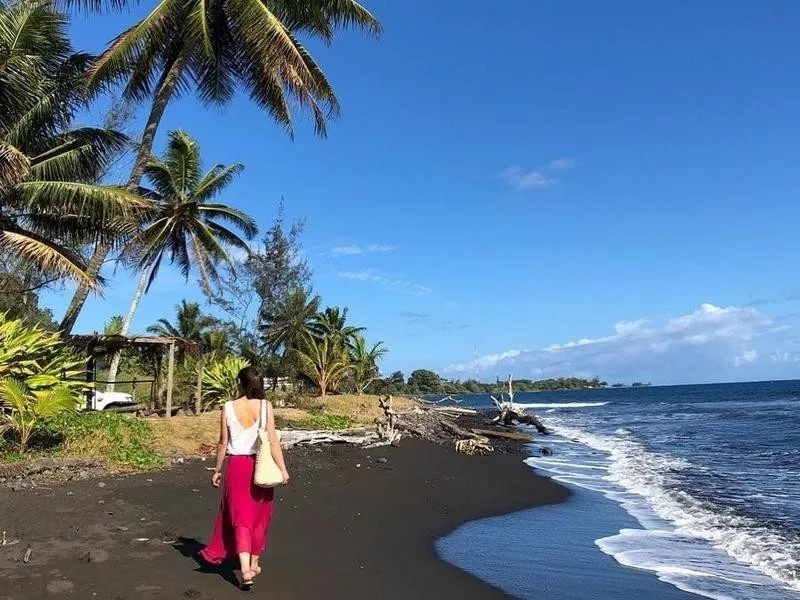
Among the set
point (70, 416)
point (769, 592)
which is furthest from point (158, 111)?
point (769, 592)

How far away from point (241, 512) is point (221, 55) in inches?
591

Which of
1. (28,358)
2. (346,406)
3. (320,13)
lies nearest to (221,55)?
(320,13)

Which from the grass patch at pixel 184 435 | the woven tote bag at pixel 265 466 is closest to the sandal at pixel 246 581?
the woven tote bag at pixel 265 466

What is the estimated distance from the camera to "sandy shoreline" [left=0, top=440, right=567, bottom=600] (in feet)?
16.1

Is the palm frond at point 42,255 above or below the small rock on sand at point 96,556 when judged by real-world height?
above

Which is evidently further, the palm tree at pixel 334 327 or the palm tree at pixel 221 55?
the palm tree at pixel 334 327

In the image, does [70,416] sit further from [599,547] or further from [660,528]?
[660,528]

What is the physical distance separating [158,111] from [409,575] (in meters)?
13.9

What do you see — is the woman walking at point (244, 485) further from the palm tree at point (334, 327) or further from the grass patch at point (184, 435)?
the palm tree at point (334, 327)

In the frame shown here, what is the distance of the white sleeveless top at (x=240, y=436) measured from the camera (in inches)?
196

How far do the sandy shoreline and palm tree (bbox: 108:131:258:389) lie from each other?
14.1 metres

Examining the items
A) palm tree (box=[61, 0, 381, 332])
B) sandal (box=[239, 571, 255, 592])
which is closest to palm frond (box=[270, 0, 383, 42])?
palm tree (box=[61, 0, 381, 332])

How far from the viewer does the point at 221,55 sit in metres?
16.9

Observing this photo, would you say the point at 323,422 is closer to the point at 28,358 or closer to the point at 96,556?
the point at 28,358
